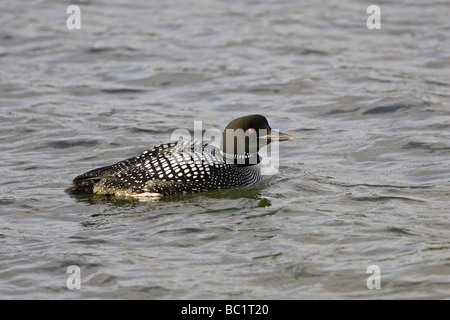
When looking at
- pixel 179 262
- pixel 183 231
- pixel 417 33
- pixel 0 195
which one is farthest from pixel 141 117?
pixel 417 33

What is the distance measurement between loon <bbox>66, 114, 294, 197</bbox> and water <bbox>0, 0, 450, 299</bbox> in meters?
0.11

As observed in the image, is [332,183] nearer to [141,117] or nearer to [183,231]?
[183,231]

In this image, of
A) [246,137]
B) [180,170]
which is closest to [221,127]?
[246,137]

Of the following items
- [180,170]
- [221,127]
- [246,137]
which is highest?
[246,137]

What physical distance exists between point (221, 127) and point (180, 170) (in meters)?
2.14

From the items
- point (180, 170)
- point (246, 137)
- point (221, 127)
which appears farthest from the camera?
point (221, 127)

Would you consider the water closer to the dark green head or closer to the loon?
the loon

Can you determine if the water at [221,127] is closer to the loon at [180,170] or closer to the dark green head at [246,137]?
the loon at [180,170]

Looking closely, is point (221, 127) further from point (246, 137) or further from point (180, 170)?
point (180, 170)

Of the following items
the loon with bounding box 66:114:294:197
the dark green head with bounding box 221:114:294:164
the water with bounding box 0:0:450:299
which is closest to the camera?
the water with bounding box 0:0:450:299

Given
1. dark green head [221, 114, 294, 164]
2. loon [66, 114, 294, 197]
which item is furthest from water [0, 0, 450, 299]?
dark green head [221, 114, 294, 164]

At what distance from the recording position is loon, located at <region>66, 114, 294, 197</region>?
627 cm

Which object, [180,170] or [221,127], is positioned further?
[221,127]

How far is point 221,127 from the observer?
8383mm
